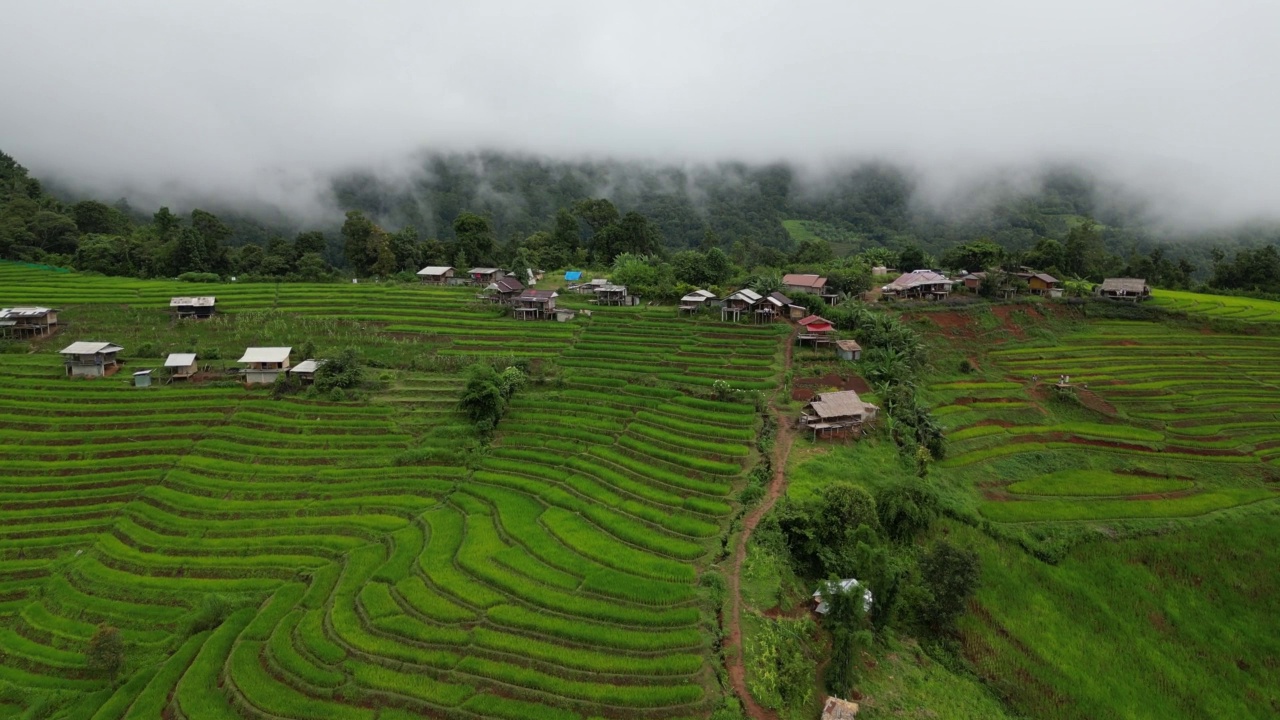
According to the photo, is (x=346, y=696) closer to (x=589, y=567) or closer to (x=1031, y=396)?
(x=589, y=567)

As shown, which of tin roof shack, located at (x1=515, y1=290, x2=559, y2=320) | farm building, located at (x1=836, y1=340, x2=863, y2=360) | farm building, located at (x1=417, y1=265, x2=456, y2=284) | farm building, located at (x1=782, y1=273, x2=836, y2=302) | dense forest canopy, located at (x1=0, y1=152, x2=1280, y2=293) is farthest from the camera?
farm building, located at (x1=417, y1=265, x2=456, y2=284)

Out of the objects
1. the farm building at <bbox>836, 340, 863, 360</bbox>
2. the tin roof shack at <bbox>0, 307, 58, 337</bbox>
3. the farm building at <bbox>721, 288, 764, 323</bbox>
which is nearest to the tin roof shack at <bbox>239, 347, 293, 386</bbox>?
the tin roof shack at <bbox>0, 307, 58, 337</bbox>

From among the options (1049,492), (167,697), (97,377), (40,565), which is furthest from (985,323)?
(97,377)

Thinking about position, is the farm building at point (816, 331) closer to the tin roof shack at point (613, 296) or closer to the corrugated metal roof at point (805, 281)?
the corrugated metal roof at point (805, 281)

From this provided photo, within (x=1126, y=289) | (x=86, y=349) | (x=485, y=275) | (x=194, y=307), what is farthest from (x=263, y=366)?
(x=1126, y=289)

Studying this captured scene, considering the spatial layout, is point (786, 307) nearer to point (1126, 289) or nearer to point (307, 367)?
point (1126, 289)

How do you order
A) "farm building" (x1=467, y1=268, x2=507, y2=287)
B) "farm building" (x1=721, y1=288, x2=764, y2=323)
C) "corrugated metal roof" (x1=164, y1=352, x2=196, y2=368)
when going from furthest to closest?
"farm building" (x1=467, y1=268, x2=507, y2=287), "farm building" (x1=721, y1=288, x2=764, y2=323), "corrugated metal roof" (x1=164, y1=352, x2=196, y2=368)

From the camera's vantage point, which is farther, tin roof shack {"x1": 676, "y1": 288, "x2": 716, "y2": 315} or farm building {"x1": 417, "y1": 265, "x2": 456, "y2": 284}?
farm building {"x1": 417, "y1": 265, "x2": 456, "y2": 284}

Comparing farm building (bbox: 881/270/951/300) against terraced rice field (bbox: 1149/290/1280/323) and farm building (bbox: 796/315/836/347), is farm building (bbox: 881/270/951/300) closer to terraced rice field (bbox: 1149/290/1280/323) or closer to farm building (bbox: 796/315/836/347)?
farm building (bbox: 796/315/836/347)
